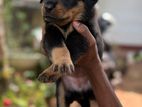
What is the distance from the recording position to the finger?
5.41 ft

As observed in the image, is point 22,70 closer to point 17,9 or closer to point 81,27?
point 17,9

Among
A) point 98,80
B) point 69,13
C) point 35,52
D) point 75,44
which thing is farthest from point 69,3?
point 35,52

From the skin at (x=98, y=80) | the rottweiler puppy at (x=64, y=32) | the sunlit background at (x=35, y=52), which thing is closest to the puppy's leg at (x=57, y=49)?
the rottweiler puppy at (x=64, y=32)

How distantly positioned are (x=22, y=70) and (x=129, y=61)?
1331 millimetres

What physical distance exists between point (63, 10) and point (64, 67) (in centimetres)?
18

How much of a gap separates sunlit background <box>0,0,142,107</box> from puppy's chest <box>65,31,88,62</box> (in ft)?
4.37

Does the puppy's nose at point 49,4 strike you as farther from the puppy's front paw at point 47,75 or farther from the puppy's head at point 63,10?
the puppy's front paw at point 47,75

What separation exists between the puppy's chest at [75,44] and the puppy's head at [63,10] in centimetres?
6

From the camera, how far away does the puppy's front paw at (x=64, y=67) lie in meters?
1.61

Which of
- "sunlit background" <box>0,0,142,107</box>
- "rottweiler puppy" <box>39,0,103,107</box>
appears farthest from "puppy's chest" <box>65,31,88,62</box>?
"sunlit background" <box>0,0,142,107</box>

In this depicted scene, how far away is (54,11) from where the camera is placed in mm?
1587

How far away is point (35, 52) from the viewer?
6.76 meters

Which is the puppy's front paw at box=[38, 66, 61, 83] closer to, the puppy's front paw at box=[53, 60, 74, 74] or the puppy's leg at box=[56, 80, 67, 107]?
the puppy's front paw at box=[53, 60, 74, 74]

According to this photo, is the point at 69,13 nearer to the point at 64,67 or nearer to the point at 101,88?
the point at 64,67
